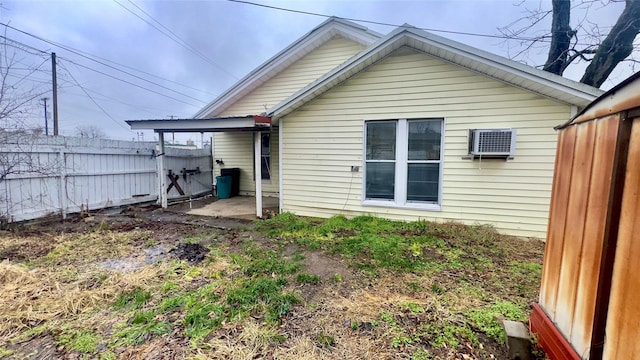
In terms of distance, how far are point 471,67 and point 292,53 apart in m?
6.16

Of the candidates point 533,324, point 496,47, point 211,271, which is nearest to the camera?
point 533,324

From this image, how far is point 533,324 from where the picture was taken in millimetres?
2375

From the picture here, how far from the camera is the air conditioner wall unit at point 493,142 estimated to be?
5188 mm

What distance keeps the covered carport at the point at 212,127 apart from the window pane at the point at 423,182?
3641 millimetres

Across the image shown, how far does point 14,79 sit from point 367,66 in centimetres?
769

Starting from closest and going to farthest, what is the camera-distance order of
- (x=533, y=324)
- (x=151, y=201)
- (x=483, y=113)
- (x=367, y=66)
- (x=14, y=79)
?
1. (x=533, y=324)
2. (x=483, y=113)
3. (x=14, y=79)
4. (x=367, y=66)
5. (x=151, y=201)

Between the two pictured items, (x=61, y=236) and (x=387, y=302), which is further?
(x=61, y=236)

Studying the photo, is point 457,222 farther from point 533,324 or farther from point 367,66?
point 367,66

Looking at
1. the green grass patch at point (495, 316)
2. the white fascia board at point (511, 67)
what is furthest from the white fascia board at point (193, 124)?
the green grass patch at point (495, 316)

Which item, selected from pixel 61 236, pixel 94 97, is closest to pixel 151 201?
pixel 61 236

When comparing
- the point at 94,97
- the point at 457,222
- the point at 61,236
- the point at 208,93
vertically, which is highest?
the point at 208,93

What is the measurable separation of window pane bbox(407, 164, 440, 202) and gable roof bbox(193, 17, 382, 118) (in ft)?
15.7

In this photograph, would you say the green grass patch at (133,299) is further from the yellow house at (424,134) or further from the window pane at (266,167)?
the window pane at (266,167)

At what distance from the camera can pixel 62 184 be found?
22.3 ft
